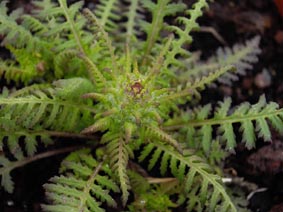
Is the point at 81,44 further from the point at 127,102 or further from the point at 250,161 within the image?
the point at 250,161

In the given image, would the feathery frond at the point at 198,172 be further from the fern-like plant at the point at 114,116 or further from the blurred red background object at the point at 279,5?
the blurred red background object at the point at 279,5

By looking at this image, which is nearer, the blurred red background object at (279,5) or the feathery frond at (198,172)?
the feathery frond at (198,172)

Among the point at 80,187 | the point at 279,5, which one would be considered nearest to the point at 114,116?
the point at 80,187

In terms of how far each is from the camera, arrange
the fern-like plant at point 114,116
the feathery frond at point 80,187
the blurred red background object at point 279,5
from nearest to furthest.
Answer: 1. the feathery frond at point 80,187
2. the fern-like plant at point 114,116
3. the blurred red background object at point 279,5

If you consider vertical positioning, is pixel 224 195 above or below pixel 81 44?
below

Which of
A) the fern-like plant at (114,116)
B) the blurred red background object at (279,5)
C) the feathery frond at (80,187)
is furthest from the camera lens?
the blurred red background object at (279,5)

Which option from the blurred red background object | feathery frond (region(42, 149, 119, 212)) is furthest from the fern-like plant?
the blurred red background object

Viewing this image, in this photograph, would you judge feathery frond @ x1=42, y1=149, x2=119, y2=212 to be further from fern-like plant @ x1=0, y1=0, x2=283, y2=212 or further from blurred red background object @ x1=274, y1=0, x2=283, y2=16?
blurred red background object @ x1=274, y1=0, x2=283, y2=16

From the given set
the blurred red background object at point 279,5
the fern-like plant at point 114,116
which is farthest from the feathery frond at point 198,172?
the blurred red background object at point 279,5

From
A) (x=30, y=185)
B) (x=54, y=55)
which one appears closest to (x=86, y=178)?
(x=30, y=185)
